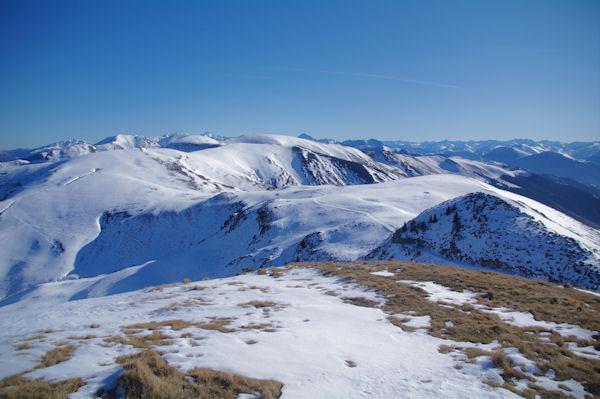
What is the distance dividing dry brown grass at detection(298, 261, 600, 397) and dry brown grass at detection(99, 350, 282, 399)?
6005 mm

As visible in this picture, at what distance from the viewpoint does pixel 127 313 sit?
13.0 m

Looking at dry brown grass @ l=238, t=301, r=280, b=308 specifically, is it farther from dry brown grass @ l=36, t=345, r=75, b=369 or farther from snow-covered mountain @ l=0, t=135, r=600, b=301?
snow-covered mountain @ l=0, t=135, r=600, b=301

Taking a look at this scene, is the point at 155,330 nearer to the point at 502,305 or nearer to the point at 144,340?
the point at 144,340

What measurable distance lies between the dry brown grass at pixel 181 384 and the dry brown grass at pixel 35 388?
2.74 ft

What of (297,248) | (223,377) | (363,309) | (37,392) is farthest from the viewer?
(297,248)

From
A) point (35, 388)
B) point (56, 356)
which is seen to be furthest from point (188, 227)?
point (35, 388)

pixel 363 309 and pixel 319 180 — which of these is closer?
pixel 363 309

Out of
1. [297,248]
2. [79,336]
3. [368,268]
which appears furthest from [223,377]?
[297,248]

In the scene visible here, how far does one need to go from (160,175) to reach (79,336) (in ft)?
359

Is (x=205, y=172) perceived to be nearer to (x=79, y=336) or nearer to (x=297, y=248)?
(x=297, y=248)

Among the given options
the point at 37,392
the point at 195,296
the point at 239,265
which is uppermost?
the point at 37,392

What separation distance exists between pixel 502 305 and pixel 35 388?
55.1 ft

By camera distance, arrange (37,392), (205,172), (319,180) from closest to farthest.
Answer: (37,392) < (205,172) < (319,180)

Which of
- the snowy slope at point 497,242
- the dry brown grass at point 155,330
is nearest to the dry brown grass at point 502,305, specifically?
the dry brown grass at point 155,330
